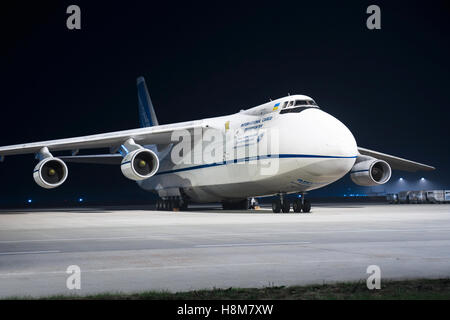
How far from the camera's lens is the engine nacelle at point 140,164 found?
24703 millimetres

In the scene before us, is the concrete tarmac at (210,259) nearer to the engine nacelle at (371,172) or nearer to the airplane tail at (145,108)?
the engine nacelle at (371,172)

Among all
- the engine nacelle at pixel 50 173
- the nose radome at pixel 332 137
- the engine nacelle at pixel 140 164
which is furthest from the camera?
the engine nacelle at pixel 50 173

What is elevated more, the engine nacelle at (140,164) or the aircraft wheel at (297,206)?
the engine nacelle at (140,164)

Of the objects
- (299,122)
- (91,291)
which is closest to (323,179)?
(299,122)

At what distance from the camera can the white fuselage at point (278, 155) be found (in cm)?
2146

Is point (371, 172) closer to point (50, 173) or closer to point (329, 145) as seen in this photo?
point (329, 145)

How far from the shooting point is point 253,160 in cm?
2366

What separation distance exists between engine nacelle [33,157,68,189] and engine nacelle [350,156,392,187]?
13.4 m

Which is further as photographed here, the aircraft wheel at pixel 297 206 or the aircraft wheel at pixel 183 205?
the aircraft wheel at pixel 183 205

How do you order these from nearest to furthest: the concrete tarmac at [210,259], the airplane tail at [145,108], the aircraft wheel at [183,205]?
the concrete tarmac at [210,259] < the aircraft wheel at [183,205] < the airplane tail at [145,108]

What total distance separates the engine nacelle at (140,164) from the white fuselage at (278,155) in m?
2.84

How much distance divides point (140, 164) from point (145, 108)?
1280 cm

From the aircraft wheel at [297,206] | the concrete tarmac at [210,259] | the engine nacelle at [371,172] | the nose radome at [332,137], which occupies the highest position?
the nose radome at [332,137]

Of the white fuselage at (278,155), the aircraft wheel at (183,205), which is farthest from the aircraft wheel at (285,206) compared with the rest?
the aircraft wheel at (183,205)
